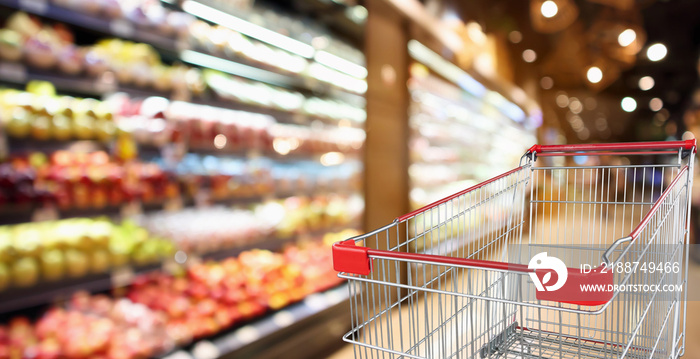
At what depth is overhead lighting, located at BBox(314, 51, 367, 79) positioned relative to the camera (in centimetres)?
311

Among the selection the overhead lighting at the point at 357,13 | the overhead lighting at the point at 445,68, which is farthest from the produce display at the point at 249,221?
the overhead lighting at the point at 445,68

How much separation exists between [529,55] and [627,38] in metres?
3.96

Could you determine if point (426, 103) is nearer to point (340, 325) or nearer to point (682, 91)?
point (340, 325)

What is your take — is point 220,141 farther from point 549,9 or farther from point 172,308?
point 549,9

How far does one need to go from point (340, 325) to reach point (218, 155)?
51.0 inches

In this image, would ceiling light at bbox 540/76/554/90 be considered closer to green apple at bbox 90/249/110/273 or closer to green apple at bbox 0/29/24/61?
green apple at bbox 90/249/110/273

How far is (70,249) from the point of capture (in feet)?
6.29

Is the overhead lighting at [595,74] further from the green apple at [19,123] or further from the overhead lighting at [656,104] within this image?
the green apple at [19,123]

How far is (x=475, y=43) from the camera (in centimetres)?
498

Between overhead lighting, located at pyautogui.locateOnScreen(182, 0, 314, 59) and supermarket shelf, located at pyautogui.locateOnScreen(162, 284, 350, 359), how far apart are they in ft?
5.27

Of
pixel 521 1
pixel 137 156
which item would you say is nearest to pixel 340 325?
pixel 137 156

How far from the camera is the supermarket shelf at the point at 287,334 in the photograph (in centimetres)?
230

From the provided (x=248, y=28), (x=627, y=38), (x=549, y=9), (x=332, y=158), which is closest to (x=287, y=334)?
(x=332, y=158)

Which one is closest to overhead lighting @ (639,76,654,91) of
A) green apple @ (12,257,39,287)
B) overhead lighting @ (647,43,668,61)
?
overhead lighting @ (647,43,668,61)
